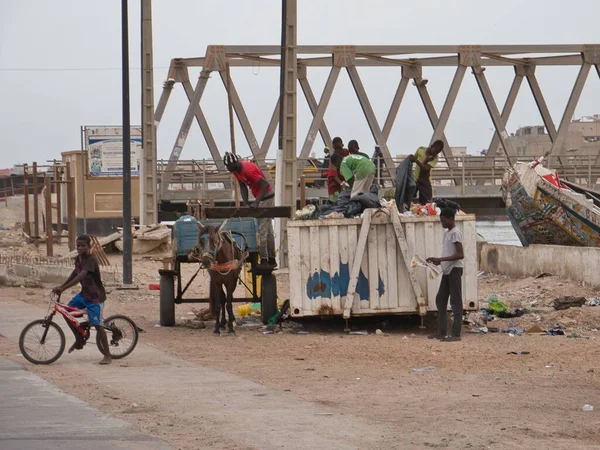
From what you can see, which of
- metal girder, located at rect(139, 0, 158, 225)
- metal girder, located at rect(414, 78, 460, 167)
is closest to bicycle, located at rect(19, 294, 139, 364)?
metal girder, located at rect(139, 0, 158, 225)

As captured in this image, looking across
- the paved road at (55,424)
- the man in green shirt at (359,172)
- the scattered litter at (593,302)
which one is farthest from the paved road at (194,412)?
the scattered litter at (593,302)

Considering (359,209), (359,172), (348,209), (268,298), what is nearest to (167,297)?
(268,298)

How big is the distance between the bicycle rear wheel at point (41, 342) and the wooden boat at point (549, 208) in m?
12.9

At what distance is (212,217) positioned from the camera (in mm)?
16281

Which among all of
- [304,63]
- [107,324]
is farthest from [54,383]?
[304,63]

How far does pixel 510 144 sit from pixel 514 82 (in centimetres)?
267

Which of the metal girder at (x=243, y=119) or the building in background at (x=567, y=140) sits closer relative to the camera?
the metal girder at (x=243, y=119)

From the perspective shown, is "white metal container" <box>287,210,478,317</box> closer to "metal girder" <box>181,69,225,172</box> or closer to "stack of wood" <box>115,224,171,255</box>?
"stack of wood" <box>115,224,171,255</box>

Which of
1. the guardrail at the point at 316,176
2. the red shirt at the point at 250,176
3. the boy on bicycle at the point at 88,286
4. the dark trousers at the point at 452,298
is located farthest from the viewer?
→ the guardrail at the point at 316,176

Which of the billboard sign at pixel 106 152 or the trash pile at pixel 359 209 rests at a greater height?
the billboard sign at pixel 106 152

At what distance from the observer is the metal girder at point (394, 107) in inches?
1907

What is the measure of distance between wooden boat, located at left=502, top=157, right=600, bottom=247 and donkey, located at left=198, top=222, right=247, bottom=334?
9.36m

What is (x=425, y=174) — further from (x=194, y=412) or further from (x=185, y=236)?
(x=194, y=412)

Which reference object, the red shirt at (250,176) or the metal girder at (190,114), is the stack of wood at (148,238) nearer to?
the metal girder at (190,114)
